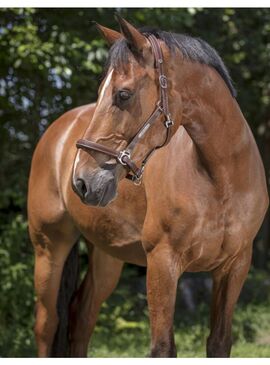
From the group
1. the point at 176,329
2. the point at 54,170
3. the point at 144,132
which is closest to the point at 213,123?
the point at 144,132

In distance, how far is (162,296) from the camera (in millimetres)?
3480

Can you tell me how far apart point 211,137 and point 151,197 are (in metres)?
0.42

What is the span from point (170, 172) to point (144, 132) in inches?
18.2

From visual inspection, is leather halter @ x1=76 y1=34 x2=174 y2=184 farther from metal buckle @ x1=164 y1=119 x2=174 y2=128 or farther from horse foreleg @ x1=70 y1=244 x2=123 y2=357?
horse foreleg @ x1=70 y1=244 x2=123 y2=357

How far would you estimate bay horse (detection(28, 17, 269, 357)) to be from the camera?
3178mm

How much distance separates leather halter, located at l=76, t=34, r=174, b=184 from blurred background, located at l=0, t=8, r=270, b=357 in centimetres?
328

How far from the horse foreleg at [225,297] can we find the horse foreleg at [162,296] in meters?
0.32

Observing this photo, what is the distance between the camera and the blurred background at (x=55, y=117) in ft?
22.4

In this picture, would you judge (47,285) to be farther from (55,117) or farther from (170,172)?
(55,117)

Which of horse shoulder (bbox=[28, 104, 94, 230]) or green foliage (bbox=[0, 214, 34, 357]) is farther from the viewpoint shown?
green foliage (bbox=[0, 214, 34, 357])

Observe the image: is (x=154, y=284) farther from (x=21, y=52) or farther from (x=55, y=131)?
(x=21, y=52)

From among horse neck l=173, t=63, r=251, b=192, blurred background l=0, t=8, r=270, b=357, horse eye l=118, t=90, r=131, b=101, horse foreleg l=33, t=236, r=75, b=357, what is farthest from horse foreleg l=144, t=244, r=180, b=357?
blurred background l=0, t=8, r=270, b=357

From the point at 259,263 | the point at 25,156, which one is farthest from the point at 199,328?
the point at 259,263

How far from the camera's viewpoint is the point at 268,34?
30.3ft
